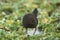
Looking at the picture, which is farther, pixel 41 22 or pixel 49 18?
pixel 49 18

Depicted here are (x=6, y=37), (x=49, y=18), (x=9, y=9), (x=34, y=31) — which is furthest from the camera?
(x=9, y=9)

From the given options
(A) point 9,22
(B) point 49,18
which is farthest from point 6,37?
(B) point 49,18

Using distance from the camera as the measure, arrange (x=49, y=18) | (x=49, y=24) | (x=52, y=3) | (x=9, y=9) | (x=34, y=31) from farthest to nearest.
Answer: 1. (x=52, y=3)
2. (x=9, y=9)
3. (x=49, y=18)
4. (x=49, y=24)
5. (x=34, y=31)

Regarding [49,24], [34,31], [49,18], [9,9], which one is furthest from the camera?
[9,9]

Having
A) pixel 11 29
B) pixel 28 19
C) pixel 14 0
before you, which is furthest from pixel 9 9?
pixel 28 19

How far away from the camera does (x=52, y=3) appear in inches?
484

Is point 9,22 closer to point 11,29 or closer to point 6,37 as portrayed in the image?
point 11,29

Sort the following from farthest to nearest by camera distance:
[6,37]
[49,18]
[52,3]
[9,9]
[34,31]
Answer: [52,3] → [9,9] → [49,18] → [34,31] → [6,37]

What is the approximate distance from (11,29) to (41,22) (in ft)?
3.82

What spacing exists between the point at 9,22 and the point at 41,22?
37.2 inches

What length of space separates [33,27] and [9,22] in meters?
1.41

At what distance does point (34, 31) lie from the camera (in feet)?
27.8

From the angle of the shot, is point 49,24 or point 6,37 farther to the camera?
point 49,24

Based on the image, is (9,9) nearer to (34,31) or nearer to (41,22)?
(41,22)
